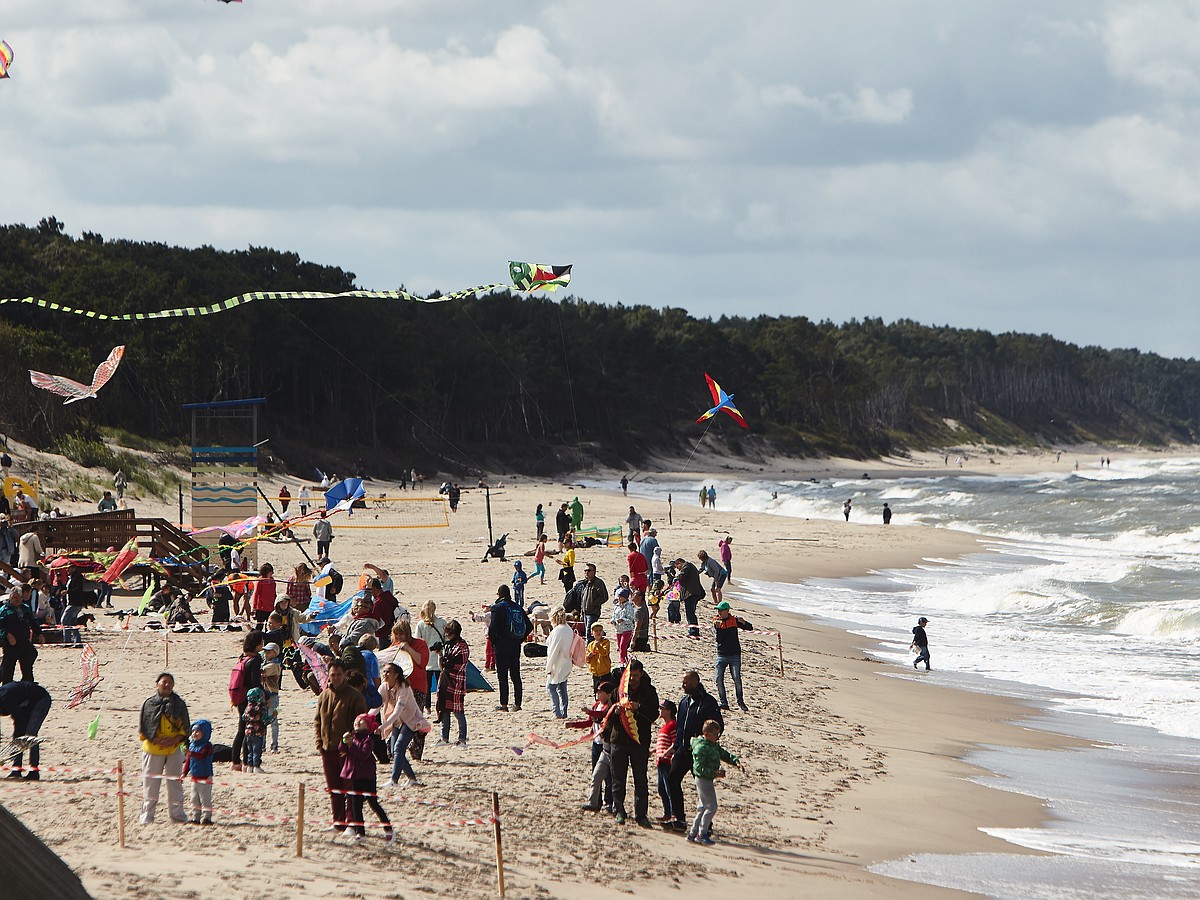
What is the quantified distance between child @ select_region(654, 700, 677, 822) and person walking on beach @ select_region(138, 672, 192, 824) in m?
3.49

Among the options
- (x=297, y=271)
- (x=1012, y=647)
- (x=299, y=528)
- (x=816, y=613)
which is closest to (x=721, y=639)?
(x=1012, y=647)

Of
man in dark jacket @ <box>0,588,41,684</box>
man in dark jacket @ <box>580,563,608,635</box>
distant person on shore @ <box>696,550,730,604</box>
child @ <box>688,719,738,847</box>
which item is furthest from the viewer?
distant person on shore @ <box>696,550,730,604</box>

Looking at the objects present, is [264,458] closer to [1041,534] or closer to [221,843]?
[1041,534]

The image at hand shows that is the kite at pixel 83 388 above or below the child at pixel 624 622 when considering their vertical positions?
above

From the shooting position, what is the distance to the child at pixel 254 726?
10.5 m

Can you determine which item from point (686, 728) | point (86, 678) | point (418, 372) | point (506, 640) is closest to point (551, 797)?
point (686, 728)

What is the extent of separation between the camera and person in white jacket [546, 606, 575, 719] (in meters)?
12.6

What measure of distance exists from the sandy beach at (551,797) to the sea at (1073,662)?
54 cm

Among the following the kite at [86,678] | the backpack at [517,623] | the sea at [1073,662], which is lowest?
the sea at [1073,662]

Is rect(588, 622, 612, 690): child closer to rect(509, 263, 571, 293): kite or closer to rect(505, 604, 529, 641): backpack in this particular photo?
rect(505, 604, 529, 641): backpack

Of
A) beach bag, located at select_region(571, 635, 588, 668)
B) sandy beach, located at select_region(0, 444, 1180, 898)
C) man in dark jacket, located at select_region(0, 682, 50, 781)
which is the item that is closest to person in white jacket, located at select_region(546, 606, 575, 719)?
beach bag, located at select_region(571, 635, 588, 668)

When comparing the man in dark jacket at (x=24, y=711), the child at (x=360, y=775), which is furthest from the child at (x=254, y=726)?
the child at (x=360, y=775)

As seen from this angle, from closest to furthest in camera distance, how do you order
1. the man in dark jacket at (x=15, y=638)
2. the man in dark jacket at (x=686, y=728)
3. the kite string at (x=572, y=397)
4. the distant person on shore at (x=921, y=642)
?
the man in dark jacket at (x=686, y=728)
the man in dark jacket at (x=15, y=638)
the distant person on shore at (x=921, y=642)
the kite string at (x=572, y=397)

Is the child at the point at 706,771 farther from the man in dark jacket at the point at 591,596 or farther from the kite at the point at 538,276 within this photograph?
the kite at the point at 538,276
